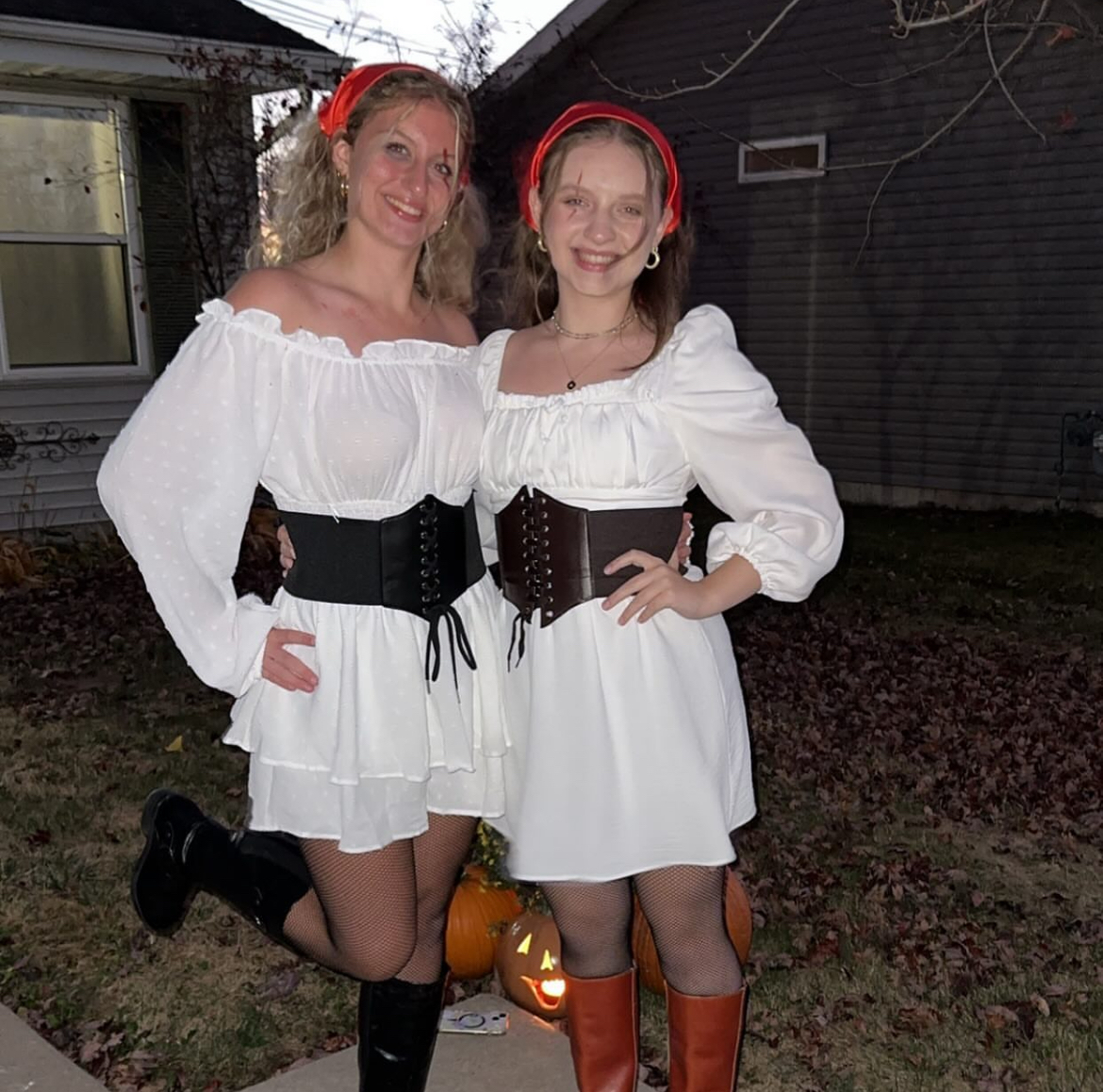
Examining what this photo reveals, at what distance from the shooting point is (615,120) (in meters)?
2.30

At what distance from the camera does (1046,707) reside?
5.98m

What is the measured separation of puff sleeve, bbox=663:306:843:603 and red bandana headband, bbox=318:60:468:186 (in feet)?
2.61

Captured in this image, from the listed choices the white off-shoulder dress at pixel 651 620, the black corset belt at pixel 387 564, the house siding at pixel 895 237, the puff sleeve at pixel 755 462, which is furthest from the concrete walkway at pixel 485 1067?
the house siding at pixel 895 237

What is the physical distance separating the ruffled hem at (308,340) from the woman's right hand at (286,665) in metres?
0.53

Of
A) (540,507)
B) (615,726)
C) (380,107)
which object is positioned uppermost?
(380,107)

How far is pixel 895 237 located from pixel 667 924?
35.7ft

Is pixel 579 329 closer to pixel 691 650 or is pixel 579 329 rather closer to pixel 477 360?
pixel 477 360

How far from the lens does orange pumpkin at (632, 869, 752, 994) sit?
11.0 ft

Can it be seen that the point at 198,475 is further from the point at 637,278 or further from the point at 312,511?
the point at 637,278

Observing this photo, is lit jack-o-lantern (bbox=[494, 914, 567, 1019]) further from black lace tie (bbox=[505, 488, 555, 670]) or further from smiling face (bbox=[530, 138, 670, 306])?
smiling face (bbox=[530, 138, 670, 306])

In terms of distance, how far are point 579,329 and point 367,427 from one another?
1.67 feet

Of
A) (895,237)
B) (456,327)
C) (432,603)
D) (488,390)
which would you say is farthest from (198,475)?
(895,237)

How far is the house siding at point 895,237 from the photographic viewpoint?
10969mm

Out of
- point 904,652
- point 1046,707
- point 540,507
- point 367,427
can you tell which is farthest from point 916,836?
point 367,427
